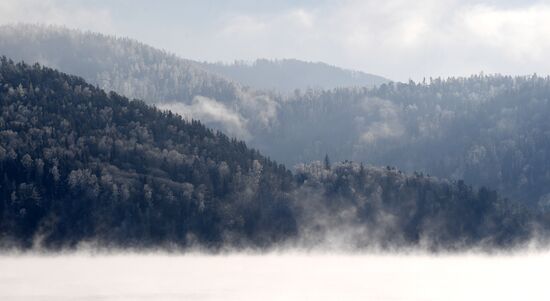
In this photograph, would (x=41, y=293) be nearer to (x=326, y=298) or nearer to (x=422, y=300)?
(x=326, y=298)

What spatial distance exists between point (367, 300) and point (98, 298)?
163ft

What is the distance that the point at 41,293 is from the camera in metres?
190

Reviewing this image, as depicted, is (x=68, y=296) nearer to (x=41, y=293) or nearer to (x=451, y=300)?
(x=41, y=293)

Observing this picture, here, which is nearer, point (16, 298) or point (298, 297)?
point (16, 298)

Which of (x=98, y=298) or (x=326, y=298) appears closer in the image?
(x=98, y=298)

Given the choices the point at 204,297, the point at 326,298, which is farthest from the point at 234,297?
the point at 326,298

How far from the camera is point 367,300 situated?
192 metres

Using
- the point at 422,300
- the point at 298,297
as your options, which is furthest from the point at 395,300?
the point at 298,297

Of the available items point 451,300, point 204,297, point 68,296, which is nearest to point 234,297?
point 204,297

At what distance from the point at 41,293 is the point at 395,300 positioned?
66521mm

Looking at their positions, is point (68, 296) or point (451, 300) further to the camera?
point (451, 300)

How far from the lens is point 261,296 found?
192500mm

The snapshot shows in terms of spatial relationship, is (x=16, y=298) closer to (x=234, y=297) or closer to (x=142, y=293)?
(x=142, y=293)

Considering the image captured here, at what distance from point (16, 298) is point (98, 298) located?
14315mm
